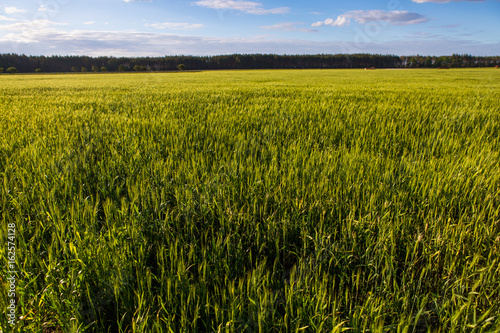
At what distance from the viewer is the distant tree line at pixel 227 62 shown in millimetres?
97062

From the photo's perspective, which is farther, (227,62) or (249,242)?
(227,62)

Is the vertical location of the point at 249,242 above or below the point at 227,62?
below

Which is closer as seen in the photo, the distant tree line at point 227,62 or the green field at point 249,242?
the green field at point 249,242

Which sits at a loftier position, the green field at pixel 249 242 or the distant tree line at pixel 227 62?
the distant tree line at pixel 227 62

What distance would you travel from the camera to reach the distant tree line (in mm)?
97062

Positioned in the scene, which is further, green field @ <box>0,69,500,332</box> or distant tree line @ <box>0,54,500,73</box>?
distant tree line @ <box>0,54,500,73</box>

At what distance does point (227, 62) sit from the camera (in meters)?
115

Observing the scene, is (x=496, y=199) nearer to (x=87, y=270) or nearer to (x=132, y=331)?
(x=132, y=331)

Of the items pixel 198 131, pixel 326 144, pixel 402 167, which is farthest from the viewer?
A: pixel 198 131

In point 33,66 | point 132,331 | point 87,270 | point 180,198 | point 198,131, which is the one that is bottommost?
point 132,331

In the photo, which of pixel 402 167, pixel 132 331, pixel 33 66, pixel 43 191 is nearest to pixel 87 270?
pixel 132 331

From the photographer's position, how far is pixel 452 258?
1.33 meters

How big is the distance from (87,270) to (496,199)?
2541 mm

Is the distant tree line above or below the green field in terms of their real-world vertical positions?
above
